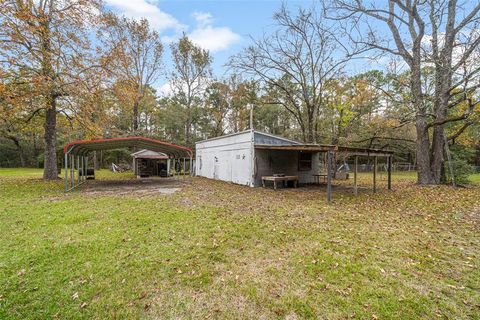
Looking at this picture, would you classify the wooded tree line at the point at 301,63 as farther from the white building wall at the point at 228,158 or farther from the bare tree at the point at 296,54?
the white building wall at the point at 228,158

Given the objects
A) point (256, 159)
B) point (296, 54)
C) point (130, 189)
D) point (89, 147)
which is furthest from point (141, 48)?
point (256, 159)

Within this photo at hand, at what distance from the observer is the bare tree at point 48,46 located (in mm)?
10102

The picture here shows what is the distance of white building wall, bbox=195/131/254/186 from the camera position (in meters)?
13.1

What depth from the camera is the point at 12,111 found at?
35.2 ft

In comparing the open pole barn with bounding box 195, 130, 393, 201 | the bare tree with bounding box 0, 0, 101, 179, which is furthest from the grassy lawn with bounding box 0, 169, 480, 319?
the bare tree with bounding box 0, 0, 101, 179

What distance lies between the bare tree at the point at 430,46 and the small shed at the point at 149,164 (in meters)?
16.8

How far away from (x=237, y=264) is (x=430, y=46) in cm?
1201

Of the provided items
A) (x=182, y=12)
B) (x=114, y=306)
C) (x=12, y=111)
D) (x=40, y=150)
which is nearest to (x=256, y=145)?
(x=182, y=12)

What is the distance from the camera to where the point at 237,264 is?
3604 mm

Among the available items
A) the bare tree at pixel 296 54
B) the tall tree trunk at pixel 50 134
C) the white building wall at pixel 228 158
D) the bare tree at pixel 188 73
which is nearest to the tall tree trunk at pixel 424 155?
the bare tree at pixel 296 54

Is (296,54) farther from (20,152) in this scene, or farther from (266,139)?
(20,152)

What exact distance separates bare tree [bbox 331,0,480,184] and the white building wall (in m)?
7.46

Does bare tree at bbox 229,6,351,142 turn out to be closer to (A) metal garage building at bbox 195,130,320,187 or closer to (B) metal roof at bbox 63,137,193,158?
(A) metal garage building at bbox 195,130,320,187

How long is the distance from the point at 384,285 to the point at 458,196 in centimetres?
913
